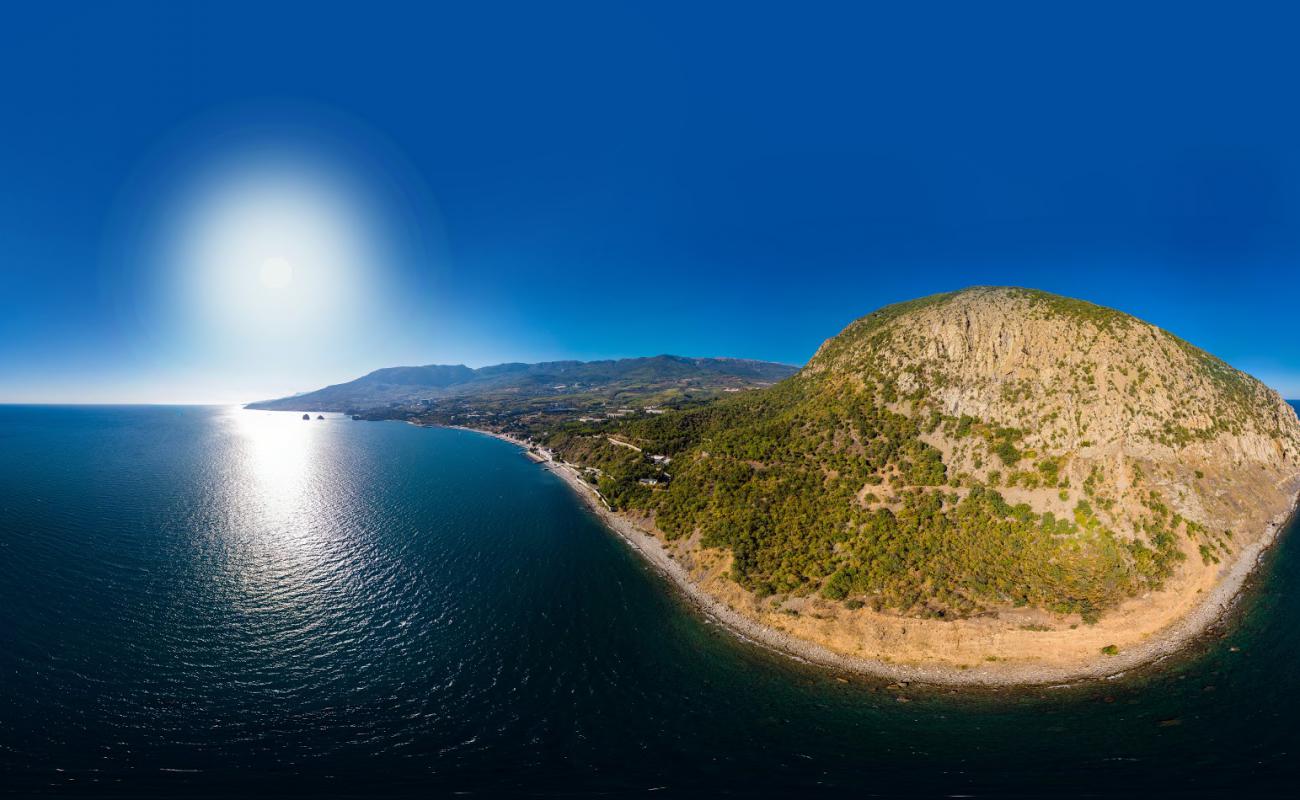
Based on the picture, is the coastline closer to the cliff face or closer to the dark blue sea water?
the dark blue sea water

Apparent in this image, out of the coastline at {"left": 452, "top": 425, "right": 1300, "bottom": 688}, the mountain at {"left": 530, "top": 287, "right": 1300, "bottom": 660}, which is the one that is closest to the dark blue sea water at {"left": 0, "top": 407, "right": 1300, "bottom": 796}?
the coastline at {"left": 452, "top": 425, "right": 1300, "bottom": 688}

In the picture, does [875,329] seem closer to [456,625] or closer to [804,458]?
[804,458]

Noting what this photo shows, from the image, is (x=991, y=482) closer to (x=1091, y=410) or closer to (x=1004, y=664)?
(x=1091, y=410)

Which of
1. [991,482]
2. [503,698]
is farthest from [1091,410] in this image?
[503,698]

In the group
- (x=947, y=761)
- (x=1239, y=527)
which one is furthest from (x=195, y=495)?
(x=1239, y=527)

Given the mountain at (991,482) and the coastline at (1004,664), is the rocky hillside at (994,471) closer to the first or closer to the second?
the mountain at (991,482)

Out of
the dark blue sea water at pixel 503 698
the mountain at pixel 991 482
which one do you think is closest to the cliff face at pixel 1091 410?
the mountain at pixel 991 482
